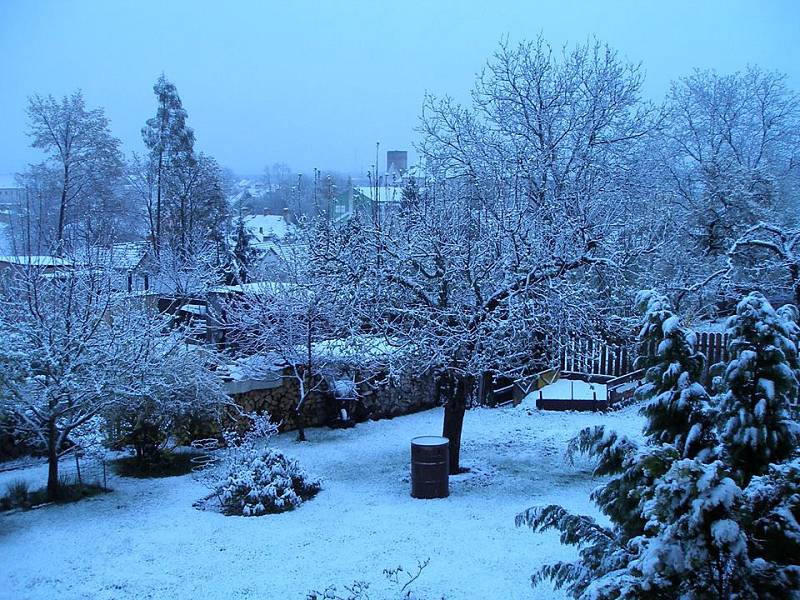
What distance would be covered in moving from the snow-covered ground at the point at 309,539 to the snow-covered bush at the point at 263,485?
189 mm

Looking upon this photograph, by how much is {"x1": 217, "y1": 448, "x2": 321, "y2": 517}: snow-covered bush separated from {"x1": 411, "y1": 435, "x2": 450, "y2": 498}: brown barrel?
50.4 inches

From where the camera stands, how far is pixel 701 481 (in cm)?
275

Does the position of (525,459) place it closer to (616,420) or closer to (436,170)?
(616,420)

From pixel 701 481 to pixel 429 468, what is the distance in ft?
18.4

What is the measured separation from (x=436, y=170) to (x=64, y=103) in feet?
75.6

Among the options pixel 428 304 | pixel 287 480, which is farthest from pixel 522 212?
pixel 287 480

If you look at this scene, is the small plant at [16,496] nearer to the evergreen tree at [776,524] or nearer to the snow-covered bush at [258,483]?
the snow-covered bush at [258,483]

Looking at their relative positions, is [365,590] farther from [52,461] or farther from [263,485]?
[52,461]

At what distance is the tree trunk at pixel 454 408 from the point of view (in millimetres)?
9234

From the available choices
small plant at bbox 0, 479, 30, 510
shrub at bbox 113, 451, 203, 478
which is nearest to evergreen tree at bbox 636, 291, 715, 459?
small plant at bbox 0, 479, 30, 510

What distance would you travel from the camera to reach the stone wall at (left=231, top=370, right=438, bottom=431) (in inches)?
465

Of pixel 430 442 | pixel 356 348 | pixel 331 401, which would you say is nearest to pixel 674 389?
pixel 430 442

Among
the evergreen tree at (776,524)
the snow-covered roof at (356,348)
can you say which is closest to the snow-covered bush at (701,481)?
the evergreen tree at (776,524)

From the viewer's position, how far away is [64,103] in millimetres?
30453
